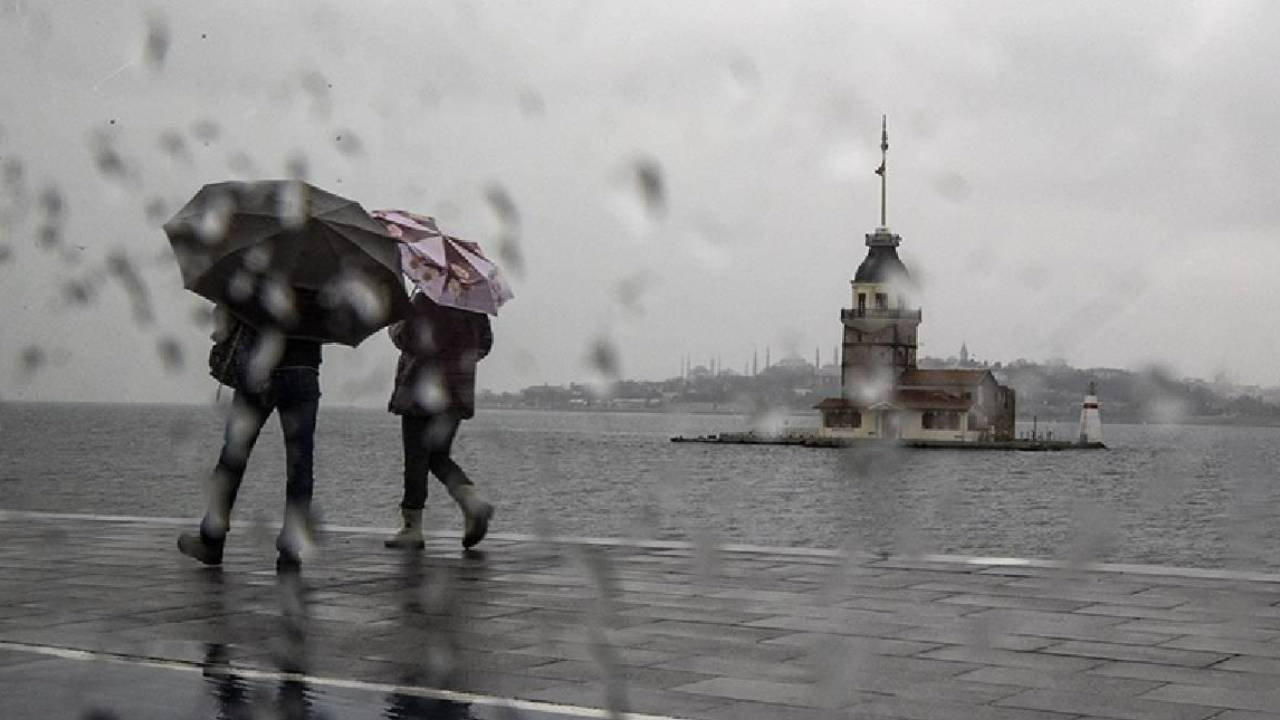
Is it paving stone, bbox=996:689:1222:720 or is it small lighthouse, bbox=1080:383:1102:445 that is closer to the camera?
paving stone, bbox=996:689:1222:720

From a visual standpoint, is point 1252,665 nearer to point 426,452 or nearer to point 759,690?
point 759,690

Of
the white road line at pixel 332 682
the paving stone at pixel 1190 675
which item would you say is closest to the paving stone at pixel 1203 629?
the paving stone at pixel 1190 675

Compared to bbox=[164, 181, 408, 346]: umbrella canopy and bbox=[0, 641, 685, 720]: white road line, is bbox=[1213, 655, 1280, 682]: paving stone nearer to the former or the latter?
bbox=[0, 641, 685, 720]: white road line

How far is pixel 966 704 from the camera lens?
6.14 m

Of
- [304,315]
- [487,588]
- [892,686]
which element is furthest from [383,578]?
[892,686]

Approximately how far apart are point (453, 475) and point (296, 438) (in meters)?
1.97

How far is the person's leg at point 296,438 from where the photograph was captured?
10.5m

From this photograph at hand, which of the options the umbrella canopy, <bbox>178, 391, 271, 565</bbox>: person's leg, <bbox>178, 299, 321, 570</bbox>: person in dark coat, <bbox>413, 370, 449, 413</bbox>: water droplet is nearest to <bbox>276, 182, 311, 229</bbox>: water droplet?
the umbrella canopy

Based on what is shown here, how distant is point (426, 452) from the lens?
12.1 metres

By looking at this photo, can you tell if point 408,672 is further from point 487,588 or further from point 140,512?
point 140,512

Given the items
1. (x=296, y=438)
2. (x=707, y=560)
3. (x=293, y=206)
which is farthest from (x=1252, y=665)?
(x=293, y=206)

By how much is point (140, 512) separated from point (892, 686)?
47.0 meters

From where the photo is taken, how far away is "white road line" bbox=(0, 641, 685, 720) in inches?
234

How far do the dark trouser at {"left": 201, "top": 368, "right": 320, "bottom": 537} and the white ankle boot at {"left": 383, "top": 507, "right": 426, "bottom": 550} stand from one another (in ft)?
5.26
